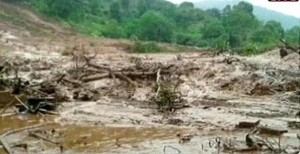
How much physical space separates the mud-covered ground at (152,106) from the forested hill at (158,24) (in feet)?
69.7

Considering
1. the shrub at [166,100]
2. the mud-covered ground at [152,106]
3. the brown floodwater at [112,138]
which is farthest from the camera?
the shrub at [166,100]

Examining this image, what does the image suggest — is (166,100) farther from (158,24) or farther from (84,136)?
(158,24)

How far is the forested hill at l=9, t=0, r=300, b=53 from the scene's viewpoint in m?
45.5

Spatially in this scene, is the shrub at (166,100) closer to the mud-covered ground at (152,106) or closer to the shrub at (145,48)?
the mud-covered ground at (152,106)

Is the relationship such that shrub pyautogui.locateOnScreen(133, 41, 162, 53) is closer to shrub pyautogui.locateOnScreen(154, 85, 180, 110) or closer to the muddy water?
shrub pyautogui.locateOnScreen(154, 85, 180, 110)

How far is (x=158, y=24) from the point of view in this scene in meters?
46.8

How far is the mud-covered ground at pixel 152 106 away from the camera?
33.3ft

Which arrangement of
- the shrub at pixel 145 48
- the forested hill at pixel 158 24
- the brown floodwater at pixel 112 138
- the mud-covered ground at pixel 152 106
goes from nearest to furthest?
1. the brown floodwater at pixel 112 138
2. the mud-covered ground at pixel 152 106
3. the shrub at pixel 145 48
4. the forested hill at pixel 158 24

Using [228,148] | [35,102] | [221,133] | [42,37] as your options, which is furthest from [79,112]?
[42,37]

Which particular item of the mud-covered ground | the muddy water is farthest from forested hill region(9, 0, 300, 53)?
the muddy water

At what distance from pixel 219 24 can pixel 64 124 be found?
4308 centimetres

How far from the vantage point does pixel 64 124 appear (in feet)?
38.7

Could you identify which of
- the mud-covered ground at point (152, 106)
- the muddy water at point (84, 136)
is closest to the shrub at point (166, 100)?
the mud-covered ground at point (152, 106)

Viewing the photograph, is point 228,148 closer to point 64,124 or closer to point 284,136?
point 284,136
